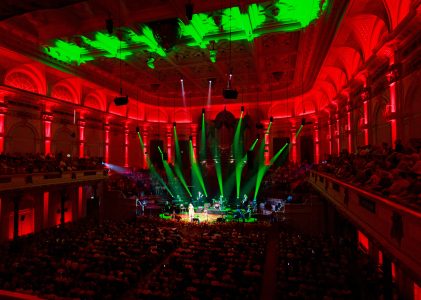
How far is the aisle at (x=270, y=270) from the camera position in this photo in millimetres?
7559

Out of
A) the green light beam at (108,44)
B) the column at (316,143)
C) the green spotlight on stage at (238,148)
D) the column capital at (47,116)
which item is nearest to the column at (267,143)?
the green spotlight on stage at (238,148)

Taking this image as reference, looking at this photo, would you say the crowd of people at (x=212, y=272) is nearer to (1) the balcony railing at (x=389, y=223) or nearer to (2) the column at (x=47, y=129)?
(1) the balcony railing at (x=389, y=223)

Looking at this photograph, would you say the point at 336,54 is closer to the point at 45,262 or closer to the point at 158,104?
the point at 45,262

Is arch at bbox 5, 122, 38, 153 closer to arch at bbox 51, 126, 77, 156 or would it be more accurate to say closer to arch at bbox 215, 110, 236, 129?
arch at bbox 51, 126, 77, 156

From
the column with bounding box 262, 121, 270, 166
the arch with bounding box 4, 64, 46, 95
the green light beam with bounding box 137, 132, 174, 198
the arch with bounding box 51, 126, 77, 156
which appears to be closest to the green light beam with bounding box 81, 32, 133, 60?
the arch with bounding box 4, 64, 46, 95

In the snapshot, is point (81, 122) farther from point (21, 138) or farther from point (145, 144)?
point (145, 144)

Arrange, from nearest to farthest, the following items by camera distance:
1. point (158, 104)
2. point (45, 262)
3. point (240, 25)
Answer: point (45, 262), point (240, 25), point (158, 104)

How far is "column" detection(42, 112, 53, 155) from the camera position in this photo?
1446cm

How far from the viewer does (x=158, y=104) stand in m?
24.5

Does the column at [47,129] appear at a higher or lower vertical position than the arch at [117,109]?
lower

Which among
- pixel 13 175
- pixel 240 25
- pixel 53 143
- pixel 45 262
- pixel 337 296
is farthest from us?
pixel 53 143

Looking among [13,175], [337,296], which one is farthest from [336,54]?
[13,175]

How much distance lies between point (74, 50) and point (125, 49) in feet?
10.2

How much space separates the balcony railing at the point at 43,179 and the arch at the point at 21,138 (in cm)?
258
